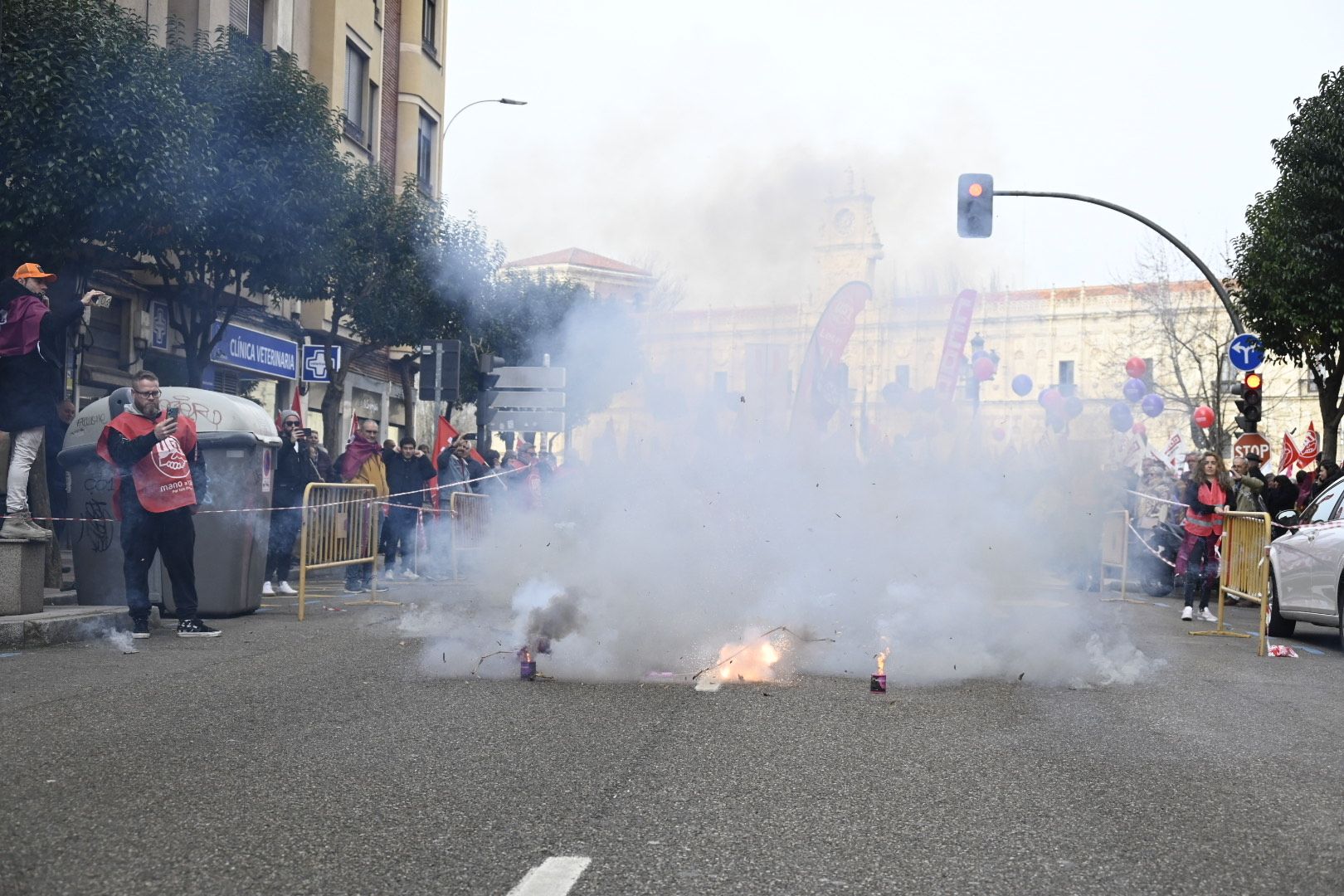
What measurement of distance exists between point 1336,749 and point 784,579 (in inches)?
140

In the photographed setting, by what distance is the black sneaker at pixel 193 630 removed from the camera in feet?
35.7

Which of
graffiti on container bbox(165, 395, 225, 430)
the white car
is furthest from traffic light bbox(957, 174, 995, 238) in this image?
graffiti on container bbox(165, 395, 225, 430)

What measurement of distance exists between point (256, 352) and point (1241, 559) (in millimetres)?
19506

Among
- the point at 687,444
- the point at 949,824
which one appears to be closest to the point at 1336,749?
the point at 949,824

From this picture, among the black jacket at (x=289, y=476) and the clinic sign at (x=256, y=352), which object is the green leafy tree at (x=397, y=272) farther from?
the black jacket at (x=289, y=476)

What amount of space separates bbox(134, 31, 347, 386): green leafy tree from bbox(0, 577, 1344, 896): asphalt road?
1131cm

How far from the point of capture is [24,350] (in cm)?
1079

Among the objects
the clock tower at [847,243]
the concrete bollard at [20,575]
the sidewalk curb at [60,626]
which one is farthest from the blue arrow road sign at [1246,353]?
the concrete bollard at [20,575]

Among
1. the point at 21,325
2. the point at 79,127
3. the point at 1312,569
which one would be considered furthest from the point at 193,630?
the point at 1312,569

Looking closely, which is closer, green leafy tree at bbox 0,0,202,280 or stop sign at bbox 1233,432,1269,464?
green leafy tree at bbox 0,0,202,280

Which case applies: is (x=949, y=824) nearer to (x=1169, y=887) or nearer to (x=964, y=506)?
(x=1169, y=887)

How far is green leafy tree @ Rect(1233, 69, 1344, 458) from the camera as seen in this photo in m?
20.5

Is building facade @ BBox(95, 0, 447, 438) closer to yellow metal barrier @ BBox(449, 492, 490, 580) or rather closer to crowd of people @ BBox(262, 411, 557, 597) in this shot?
crowd of people @ BBox(262, 411, 557, 597)

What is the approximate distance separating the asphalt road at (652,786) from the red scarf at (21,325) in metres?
3.13
